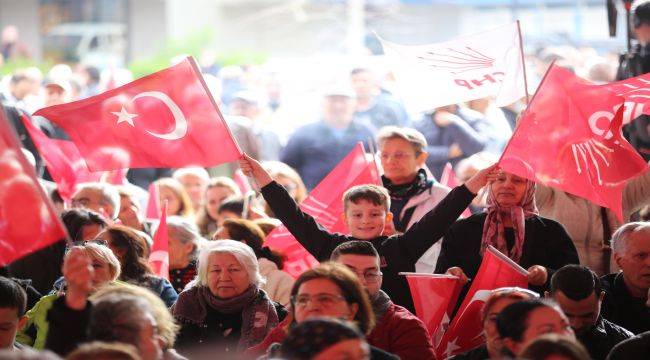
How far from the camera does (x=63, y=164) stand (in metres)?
9.70

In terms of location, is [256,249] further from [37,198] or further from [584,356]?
[584,356]

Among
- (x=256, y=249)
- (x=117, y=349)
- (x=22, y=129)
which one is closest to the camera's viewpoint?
(x=117, y=349)

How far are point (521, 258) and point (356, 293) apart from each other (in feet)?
6.00

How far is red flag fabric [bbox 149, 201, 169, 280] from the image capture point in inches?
320

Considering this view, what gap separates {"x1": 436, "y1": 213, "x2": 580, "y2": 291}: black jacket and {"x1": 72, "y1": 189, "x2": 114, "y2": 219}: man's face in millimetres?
2552

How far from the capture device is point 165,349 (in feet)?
19.0

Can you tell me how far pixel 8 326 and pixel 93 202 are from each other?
3020 millimetres

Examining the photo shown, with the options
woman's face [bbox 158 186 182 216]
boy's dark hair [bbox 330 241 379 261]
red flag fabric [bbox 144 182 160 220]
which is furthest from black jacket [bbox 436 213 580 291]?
woman's face [bbox 158 186 182 216]

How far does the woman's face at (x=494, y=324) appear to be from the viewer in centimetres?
563

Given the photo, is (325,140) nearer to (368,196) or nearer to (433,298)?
(368,196)

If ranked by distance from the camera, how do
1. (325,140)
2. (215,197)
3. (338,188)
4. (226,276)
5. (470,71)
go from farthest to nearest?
(325,140), (215,197), (338,188), (470,71), (226,276)

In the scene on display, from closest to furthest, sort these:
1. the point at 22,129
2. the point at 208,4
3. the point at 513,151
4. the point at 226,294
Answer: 1. the point at 226,294
2. the point at 513,151
3. the point at 22,129
4. the point at 208,4

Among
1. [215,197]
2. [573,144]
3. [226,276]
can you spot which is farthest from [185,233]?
[573,144]

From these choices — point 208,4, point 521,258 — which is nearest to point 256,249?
point 521,258
